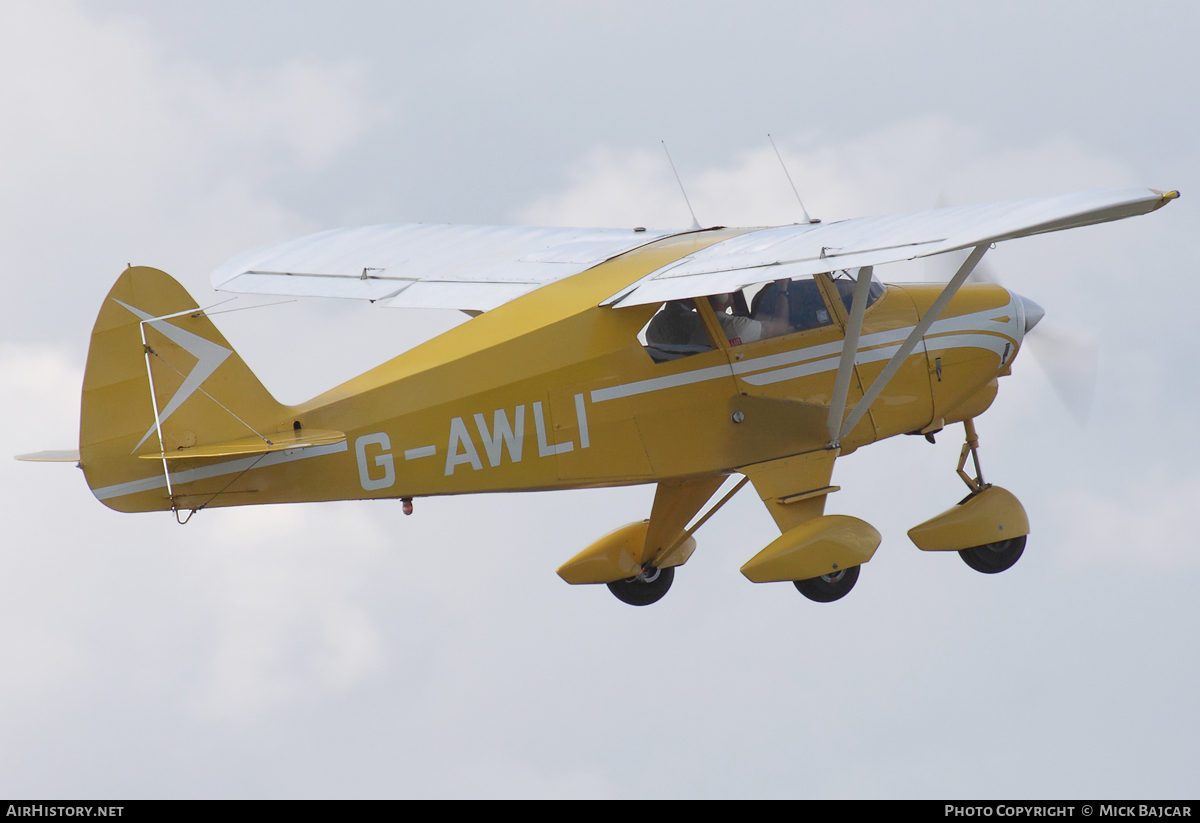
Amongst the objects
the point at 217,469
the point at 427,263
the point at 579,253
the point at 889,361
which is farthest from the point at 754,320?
the point at 217,469

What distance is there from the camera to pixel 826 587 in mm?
10977

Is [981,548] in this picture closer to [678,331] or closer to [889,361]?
[889,361]

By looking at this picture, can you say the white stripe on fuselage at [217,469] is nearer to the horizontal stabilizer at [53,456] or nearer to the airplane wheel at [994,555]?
the horizontal stabilizer at [53,456]

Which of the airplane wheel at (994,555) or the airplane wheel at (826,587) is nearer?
the airplane wheel at (826,587)

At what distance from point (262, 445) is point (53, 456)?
1483 mm

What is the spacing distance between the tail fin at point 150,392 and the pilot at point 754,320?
129 inches

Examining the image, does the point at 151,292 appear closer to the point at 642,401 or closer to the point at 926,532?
the point at 642,401

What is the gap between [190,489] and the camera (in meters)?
9.76

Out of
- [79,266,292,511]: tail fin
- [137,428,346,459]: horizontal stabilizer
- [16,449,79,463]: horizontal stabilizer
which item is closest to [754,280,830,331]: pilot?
[137,428,346,459]: horizontal stabilizer

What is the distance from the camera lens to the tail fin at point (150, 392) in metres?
9.56

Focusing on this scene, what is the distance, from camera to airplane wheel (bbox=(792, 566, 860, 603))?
1098 centimetres

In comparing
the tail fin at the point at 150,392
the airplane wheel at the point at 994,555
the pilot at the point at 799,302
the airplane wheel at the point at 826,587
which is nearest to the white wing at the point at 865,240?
the pilot at the point at 799,302

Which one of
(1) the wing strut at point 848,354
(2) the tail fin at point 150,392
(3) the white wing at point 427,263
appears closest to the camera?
(2) the tail fin at point 150,392

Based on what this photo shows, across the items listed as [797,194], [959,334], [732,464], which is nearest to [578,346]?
[732,464]
